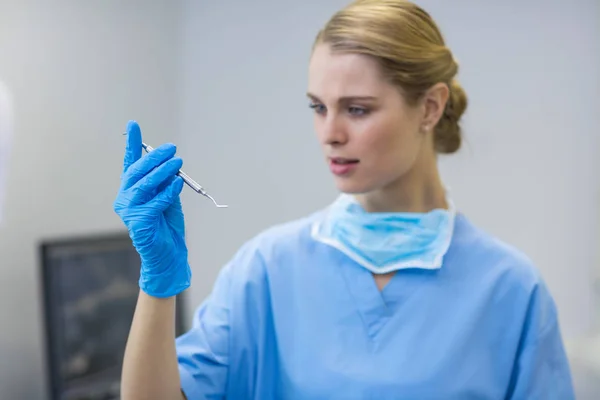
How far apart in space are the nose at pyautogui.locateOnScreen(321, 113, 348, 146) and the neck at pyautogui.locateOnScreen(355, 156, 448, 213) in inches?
6.0

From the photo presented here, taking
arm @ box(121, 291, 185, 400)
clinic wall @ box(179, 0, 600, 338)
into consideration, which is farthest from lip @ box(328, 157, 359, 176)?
clinic wall @ box(179, 0, 600, 338)

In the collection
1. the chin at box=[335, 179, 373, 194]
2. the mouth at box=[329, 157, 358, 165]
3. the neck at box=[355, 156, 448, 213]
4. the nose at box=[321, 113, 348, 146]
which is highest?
the nose at box=[321, 113, 348, 146]

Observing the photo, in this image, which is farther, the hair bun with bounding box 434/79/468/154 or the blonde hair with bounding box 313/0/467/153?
the hair bun with bounding box 434/79/468/154

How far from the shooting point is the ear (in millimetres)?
1079

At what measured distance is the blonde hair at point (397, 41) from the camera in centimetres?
100

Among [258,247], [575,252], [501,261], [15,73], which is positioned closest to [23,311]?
[15,73]

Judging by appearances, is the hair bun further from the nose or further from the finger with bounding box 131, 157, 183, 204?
the finger with bounding box 131, 157, 183, 204

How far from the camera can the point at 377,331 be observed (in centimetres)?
106

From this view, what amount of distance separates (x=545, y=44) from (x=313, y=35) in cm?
71

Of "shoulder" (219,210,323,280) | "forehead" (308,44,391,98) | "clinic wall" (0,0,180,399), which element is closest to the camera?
"forehead" (308,44,391,98)

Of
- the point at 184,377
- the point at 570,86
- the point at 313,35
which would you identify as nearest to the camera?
the point at 184,377

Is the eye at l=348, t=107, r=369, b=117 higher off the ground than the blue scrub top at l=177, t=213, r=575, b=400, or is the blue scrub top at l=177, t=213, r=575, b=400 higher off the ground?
the eye at l=348, t=107, r=369, b=117

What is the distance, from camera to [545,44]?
1697 mm

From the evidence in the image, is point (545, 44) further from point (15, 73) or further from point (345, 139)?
point (15, 73)
